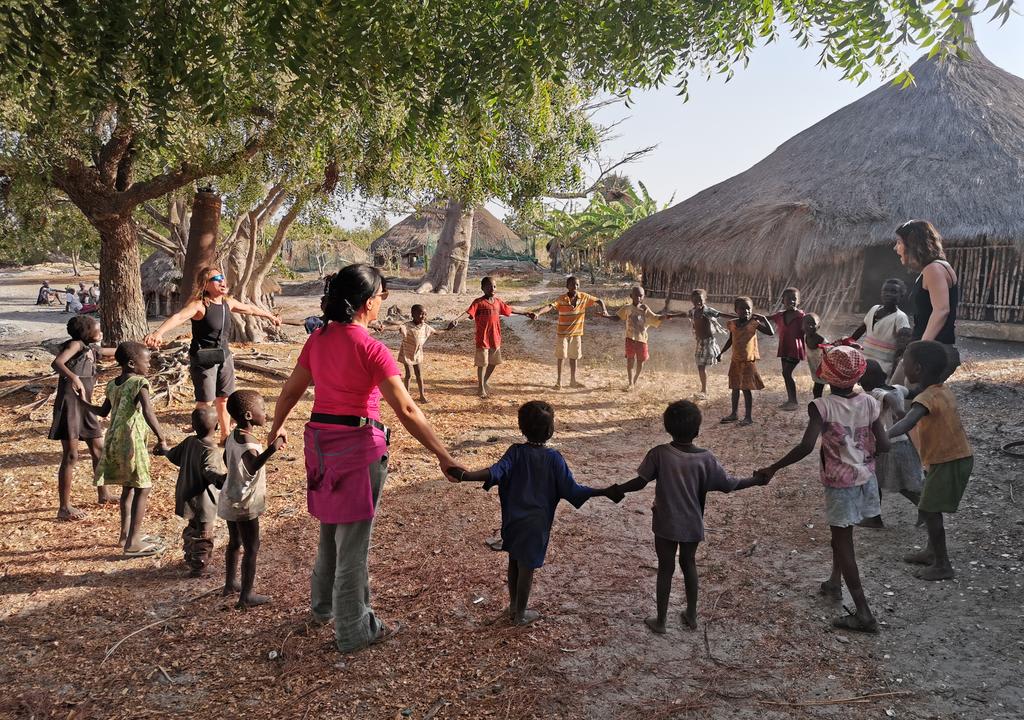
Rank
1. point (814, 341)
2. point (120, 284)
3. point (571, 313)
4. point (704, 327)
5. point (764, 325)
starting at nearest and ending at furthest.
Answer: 1. point (814, 341)
2. point (764, 325)
3. point (704, 327)
4. point (571, 313)
5. point (120, 284)

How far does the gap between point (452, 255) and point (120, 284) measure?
1804 centimetres

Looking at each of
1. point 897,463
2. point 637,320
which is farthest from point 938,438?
point 637,320

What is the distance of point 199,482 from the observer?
3994 millimetres

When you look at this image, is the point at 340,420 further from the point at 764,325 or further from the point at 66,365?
the point at 764,325

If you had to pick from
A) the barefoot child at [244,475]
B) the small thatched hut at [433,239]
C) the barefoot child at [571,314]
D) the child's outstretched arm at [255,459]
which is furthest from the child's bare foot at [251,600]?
the small thatched hut at [433,239]

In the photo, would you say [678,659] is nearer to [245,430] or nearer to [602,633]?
[602,633]

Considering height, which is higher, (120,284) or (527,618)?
(120,284)

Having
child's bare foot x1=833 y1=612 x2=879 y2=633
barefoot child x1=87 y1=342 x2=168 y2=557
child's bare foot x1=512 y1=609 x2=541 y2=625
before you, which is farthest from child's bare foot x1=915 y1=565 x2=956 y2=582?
barefoot child x1=87 y1=342 x2=168 y2=557

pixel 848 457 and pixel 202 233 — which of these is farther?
pixel 202 233

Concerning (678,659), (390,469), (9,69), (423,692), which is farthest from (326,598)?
(9,69)

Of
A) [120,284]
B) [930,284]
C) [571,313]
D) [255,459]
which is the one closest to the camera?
[255,459]

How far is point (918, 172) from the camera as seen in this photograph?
1476 cm

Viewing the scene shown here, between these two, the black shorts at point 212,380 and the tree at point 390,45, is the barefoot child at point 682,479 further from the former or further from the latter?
the black shorts at point 212,380

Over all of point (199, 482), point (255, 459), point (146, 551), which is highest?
point (255, 459)
